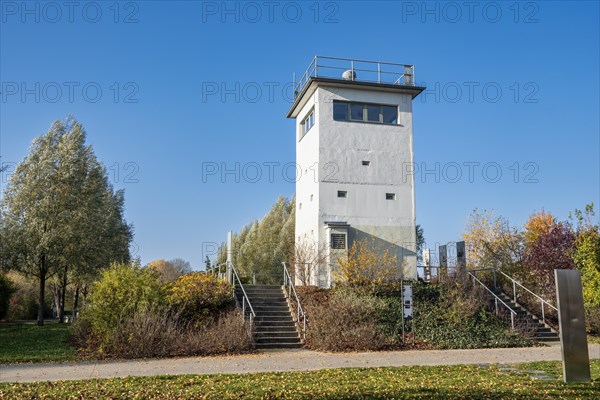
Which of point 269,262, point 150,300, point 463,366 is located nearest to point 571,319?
point 463,366

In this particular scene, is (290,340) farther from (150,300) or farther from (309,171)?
(309,171)

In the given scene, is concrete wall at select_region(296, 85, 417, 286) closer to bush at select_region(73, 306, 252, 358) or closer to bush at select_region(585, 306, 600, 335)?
bush at select_region(585, 306, 600, 335)

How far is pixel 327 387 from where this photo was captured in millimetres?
9562

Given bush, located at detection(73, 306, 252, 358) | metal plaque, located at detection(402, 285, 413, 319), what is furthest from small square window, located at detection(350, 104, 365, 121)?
bush, located at detection(73, 306, 252, 358)

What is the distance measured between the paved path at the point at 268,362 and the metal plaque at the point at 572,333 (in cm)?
390

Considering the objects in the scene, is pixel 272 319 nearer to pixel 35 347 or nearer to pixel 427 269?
pixel 35 347

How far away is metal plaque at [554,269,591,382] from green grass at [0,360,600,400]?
0.23 m

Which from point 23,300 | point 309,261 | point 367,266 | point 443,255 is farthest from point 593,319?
point 23,300

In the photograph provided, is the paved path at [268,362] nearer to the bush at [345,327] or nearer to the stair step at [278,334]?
the bush at [345,327]

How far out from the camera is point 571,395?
891cm

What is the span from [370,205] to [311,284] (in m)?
4.46

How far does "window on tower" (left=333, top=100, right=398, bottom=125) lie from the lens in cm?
2556

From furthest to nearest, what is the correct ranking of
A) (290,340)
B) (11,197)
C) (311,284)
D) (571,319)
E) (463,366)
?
Result: (11,197), (311,284), (290,340), (463,366), (571,319)

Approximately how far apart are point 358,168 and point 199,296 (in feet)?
33.3
